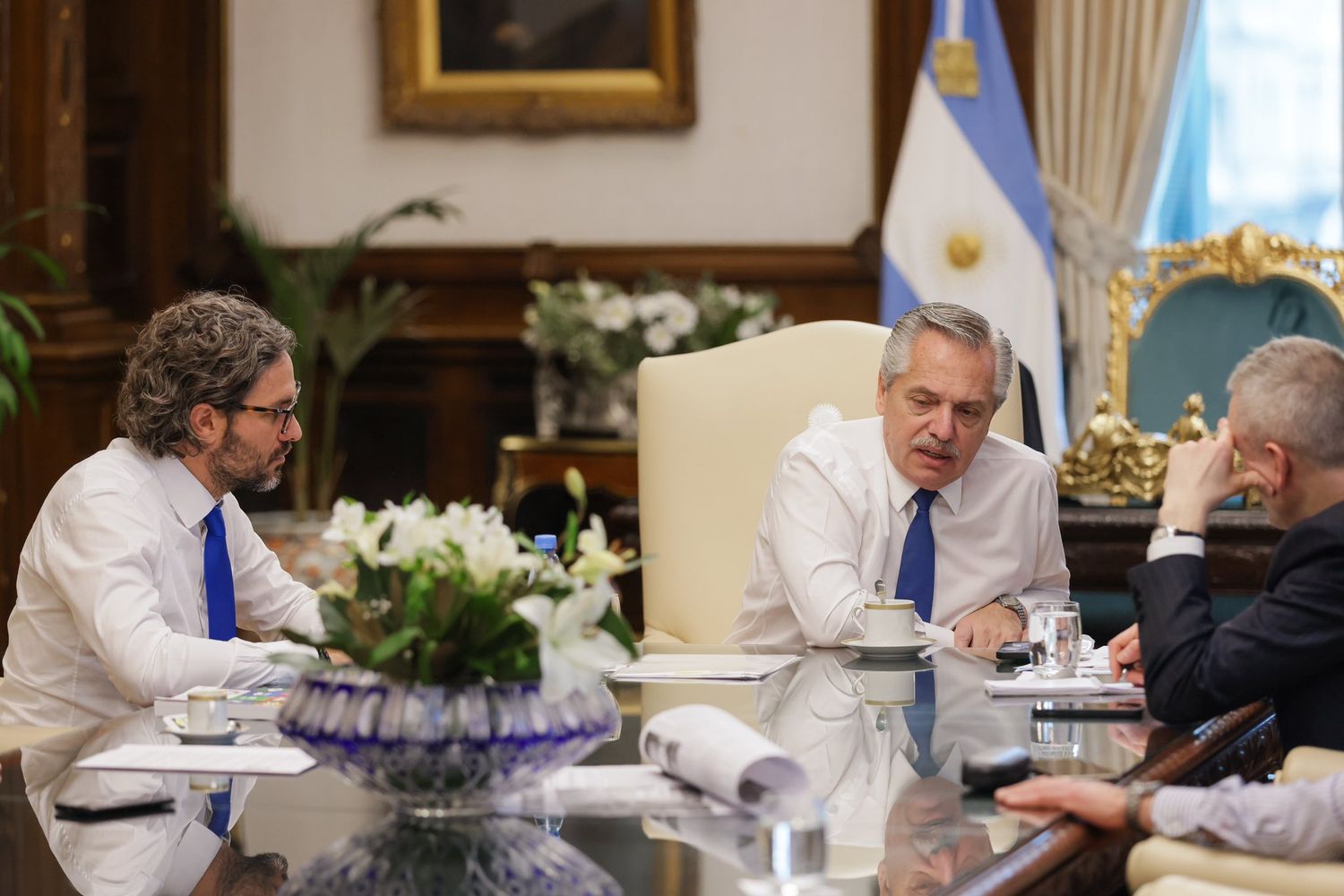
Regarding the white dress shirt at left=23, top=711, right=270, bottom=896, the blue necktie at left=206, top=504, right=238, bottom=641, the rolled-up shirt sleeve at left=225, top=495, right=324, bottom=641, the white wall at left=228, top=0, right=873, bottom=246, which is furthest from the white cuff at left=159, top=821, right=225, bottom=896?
the white wall at left=228, top=0, right=873, bottom=246

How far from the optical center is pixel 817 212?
253 inches

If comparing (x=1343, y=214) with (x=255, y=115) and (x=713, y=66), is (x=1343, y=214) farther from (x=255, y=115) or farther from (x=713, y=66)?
(x=255, y=115)

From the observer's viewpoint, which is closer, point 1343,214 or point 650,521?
point 650,521

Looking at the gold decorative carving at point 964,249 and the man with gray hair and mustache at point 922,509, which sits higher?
the gold decorative carving at point 964,249

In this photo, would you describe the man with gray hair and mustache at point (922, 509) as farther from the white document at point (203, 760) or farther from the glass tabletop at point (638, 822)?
the white document at point (203, 760)

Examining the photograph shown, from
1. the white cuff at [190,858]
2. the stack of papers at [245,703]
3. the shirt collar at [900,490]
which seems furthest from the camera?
the shirt collar at [900,490]

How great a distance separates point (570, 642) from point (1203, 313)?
3865 mm

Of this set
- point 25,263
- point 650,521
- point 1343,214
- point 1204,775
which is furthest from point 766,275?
point 1204,775

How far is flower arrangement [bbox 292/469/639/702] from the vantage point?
1.53 metres

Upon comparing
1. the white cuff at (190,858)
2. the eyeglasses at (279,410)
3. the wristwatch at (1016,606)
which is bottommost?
the wristwatch at (1016,606)

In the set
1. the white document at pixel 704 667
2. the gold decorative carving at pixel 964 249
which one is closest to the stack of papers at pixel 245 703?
the white document at pixel 704 667

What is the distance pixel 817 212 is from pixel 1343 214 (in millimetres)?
1852

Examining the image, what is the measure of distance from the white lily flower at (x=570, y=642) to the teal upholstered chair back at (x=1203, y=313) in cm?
371

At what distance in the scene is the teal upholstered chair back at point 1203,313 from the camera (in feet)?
16.1
